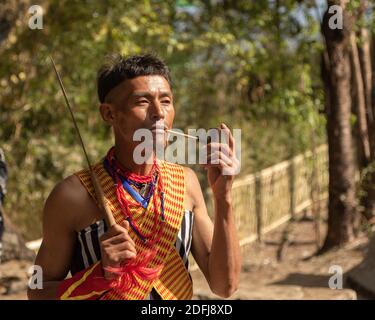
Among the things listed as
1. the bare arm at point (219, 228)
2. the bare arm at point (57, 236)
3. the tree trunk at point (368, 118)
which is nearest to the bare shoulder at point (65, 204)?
the bare arm at point (57, 236)

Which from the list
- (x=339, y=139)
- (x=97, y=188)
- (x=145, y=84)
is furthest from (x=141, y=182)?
(x=339, y=139)

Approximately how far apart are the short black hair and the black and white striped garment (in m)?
0.39

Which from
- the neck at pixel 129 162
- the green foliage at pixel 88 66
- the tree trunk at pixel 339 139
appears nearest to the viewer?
the neck at pixel 129 162

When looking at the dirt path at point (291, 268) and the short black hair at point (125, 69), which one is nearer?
the short black hair at point (125, 69)

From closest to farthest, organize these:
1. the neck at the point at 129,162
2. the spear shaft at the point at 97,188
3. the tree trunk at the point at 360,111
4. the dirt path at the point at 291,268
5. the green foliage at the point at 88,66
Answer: the spear shaft at the point at 97,188, the neck at the point at 129,162, the dirt path at the point at 291,268, the green foliage at the point at 88,66, the tree trunk at the point at 360,111

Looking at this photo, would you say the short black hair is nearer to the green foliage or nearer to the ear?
the ear

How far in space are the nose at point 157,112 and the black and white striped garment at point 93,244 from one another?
32 centimetres

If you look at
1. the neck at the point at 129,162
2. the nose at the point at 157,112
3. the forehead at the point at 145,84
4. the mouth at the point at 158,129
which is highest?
the forehead at the point at 145,84

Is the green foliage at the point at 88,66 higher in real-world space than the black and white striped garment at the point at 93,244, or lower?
higher

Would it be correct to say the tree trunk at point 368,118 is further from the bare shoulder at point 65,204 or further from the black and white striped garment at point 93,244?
the bare shoulder at point 65,204

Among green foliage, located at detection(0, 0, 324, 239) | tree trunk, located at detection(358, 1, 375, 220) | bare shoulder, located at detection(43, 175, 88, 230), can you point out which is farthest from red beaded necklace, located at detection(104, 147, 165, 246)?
tree trunk, located at detection(358, 1, 375, 220)

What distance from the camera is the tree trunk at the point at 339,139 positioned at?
905 cm

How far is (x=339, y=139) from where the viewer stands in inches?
370
